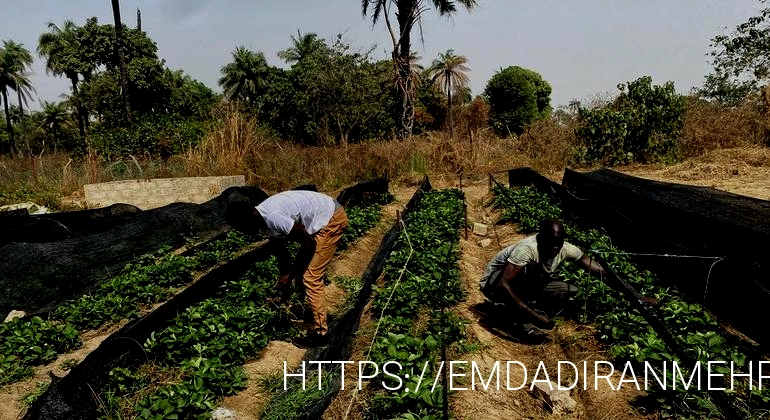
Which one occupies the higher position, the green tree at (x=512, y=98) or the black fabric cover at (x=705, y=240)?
the green tree at (x=512, y=98)

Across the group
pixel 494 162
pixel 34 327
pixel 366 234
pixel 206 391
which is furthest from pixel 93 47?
pixel 206 391

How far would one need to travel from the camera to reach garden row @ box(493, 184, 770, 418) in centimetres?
289

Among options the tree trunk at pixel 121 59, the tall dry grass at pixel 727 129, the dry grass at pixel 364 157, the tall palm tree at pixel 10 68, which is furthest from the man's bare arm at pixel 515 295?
the tall palm tree at pixel 10 68

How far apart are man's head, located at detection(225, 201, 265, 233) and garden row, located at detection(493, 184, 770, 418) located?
2.90 meters

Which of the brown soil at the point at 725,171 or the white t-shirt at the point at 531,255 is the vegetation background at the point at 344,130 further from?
the white t-shirt at the point at 531,255

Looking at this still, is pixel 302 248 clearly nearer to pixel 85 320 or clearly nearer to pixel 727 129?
pixel 85 320

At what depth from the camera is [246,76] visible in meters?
46.9

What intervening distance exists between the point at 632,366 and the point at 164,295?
15.5 ft

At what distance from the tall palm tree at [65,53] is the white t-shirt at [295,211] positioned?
1189 inches

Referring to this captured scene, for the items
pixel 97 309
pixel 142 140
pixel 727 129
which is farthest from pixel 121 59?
pixel 727 129

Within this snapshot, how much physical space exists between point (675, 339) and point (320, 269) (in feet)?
9.61

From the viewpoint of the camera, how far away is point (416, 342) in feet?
11.7

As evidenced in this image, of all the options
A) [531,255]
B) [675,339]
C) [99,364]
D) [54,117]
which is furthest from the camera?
[54,117]

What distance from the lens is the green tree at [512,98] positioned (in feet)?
121
